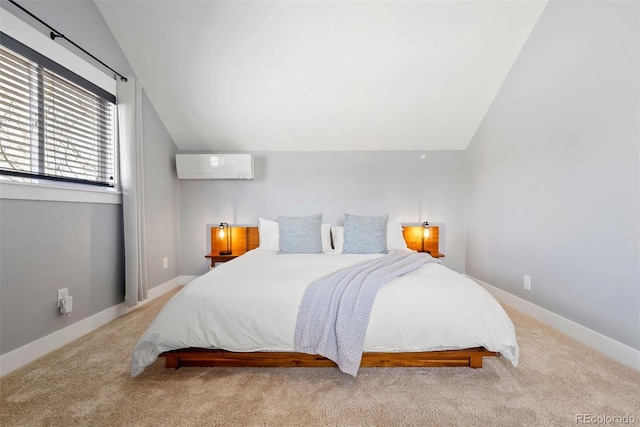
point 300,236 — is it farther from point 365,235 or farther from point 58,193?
point 58,193

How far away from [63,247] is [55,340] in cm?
63

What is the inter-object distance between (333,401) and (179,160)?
319 cm

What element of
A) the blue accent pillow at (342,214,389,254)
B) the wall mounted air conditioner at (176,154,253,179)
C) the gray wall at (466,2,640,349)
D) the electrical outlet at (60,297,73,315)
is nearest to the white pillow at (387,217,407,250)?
the blue accent pillow at (342,214,389,254)

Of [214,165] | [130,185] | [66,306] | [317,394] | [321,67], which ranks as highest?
[321,67]

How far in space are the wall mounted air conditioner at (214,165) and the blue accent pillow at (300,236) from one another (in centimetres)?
90

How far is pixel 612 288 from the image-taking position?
1.83m

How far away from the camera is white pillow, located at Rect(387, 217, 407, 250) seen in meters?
3.15

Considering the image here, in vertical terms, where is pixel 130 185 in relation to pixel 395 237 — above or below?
above

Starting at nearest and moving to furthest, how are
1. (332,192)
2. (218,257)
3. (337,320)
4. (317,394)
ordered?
(317,394), (337,320), (218,257), (332,192)

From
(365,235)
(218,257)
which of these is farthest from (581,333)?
(218,257)

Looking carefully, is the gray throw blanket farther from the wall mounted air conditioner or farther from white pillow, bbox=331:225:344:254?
the wall mounted air conditioner

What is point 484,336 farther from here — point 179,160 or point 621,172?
point 179,160

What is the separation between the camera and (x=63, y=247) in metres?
2.01

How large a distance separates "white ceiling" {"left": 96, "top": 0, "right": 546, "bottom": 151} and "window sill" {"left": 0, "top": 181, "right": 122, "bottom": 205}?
51.6 inches
